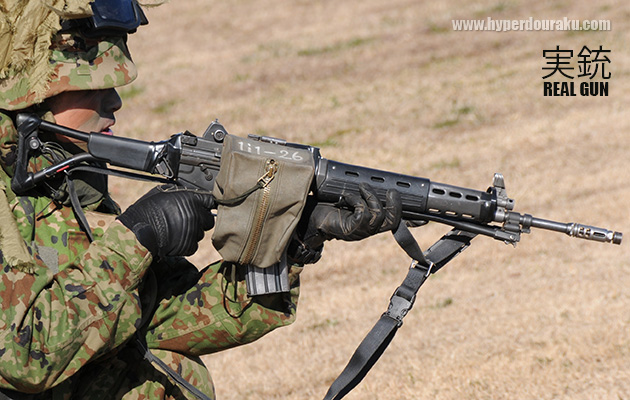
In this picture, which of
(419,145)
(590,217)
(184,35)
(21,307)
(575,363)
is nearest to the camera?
(21,307)

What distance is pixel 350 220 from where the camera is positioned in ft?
10.9

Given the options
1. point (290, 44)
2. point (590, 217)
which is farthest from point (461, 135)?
point (290, 44)

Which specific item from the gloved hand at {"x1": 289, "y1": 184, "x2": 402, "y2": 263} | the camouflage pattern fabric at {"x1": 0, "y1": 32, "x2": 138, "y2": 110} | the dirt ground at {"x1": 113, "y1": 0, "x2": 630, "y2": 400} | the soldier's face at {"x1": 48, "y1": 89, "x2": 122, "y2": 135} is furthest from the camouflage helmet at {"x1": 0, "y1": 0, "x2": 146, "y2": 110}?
the dirt ground at {"x1": 113, "y1": 0, "x2": 630, "y2": 400}

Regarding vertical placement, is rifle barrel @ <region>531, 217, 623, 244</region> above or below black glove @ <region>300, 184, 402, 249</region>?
above

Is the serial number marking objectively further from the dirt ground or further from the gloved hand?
the dirt ground

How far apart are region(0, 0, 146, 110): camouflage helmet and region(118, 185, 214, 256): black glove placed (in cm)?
51

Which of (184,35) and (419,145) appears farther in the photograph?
(184,35)

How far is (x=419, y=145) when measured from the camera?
33.9 feet

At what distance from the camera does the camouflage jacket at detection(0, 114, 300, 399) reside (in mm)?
2961

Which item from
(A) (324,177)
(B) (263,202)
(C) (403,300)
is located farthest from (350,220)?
(C) (403,300)

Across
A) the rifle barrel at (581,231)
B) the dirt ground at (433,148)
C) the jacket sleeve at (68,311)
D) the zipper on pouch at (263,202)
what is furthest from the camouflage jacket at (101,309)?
the dirt ground at (433,148)

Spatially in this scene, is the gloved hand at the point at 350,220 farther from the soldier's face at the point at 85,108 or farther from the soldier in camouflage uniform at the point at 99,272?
the soldier's face at the point at 85,108

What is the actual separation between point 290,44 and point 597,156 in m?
6.11

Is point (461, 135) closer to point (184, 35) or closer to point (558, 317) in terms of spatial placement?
point (558, 317)
